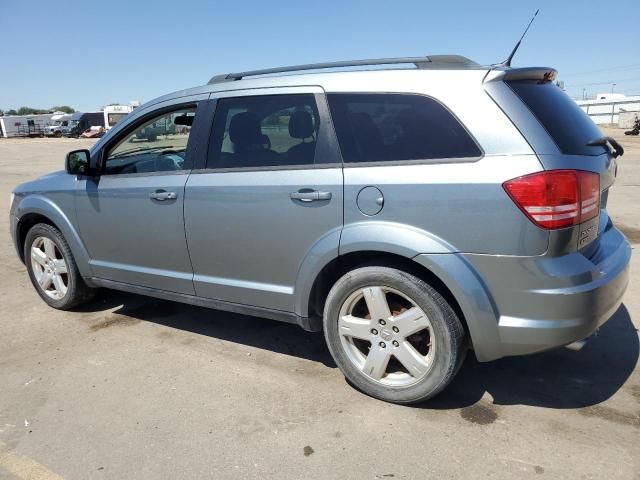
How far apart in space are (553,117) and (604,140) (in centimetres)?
58

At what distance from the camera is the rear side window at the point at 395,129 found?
8.84 feet

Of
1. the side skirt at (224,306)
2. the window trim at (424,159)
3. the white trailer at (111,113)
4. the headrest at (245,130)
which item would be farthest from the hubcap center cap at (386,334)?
the white trailer at (111,113)

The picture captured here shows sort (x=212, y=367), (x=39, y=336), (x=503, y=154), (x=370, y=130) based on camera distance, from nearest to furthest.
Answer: (x=503, y=154), (x=370, y=130), (x=212, y=367), (x=39, y=336)

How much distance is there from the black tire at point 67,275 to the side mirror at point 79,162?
69 cm

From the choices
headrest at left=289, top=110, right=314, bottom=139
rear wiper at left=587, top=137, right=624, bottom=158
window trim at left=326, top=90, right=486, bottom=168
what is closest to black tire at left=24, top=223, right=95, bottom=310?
headrest at left=289, top=110, right=314, bottom=139

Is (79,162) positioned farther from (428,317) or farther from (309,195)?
(428,317)

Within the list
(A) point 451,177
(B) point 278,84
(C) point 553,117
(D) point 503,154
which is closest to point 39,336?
(B) point 278,84

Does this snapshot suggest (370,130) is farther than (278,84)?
No

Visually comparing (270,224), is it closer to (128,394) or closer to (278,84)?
(278,84)

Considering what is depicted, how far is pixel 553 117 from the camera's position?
8.92 feet

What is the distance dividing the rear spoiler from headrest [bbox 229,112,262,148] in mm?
1459

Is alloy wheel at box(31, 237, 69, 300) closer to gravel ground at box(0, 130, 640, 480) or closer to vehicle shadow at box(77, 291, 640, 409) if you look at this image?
gravel ground at box(0, 130, 640, 480)

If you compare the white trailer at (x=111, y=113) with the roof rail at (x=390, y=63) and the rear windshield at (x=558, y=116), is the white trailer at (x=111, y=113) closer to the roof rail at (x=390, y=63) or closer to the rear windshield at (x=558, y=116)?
the roof rail at (x=390, y=63)

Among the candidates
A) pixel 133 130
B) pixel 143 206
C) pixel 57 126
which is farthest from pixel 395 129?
pixel 57 126
